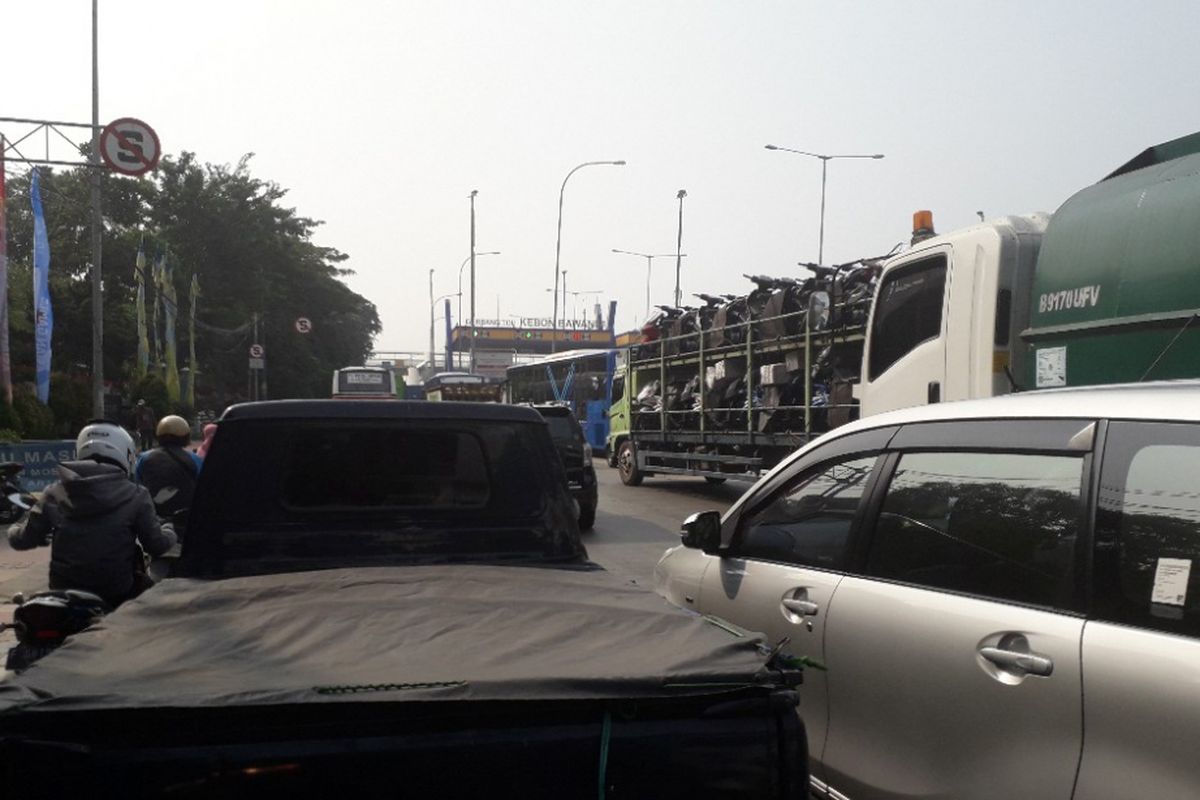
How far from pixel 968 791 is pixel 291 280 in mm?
60905

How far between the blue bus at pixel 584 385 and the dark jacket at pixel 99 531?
23.5 m

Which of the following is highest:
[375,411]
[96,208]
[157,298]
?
[96,208]

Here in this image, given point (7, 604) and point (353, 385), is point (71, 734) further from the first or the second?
point (353, 385)

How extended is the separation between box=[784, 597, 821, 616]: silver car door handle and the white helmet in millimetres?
3041

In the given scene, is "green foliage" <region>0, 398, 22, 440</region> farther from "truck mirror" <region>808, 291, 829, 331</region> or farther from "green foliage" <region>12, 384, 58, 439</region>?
"truck mirror" <region>808, 291, 829, 331</region>

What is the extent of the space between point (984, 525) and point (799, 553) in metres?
0.96

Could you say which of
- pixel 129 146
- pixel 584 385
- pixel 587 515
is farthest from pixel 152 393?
pixel 587 515

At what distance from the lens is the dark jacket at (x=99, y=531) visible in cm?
484

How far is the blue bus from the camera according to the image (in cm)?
2988

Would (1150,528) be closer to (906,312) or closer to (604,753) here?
(604,753)

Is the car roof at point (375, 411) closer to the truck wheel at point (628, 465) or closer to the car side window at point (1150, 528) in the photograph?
the car side window at point (1150, 528)

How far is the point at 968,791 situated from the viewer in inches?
116

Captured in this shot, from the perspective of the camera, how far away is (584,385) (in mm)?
30125

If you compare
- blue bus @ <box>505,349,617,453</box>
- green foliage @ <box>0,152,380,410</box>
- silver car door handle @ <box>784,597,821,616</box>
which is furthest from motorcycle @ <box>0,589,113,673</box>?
green foliage @ <box>0,152,380,410</box>
